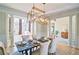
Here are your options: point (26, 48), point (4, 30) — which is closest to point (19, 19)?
point (4, 30)

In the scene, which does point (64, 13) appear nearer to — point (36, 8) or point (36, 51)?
point (36, 8)

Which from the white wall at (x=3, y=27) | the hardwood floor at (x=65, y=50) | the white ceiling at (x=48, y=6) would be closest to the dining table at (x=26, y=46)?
the hardwood floor at (x=65, y=50)

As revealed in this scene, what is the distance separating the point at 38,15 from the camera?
179 centimetres

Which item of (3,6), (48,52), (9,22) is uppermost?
(3,6)

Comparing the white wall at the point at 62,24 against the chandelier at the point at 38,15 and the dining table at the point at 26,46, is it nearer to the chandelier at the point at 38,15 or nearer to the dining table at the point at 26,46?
the chandelier at the point at 38,15

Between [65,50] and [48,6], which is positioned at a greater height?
[48,6]

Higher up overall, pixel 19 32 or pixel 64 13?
pixel 64 13

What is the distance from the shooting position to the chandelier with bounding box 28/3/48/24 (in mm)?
1775

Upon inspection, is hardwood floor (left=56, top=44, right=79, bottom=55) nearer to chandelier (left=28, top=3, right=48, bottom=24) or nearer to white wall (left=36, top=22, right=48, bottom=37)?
white wall (left=36, top=22, right=48, bottom=37)

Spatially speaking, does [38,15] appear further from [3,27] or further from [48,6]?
[3,27]

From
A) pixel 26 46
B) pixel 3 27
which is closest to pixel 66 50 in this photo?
pixel 26 46

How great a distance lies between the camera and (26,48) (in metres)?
1.78

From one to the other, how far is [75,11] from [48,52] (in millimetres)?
750

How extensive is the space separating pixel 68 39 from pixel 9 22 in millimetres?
923
